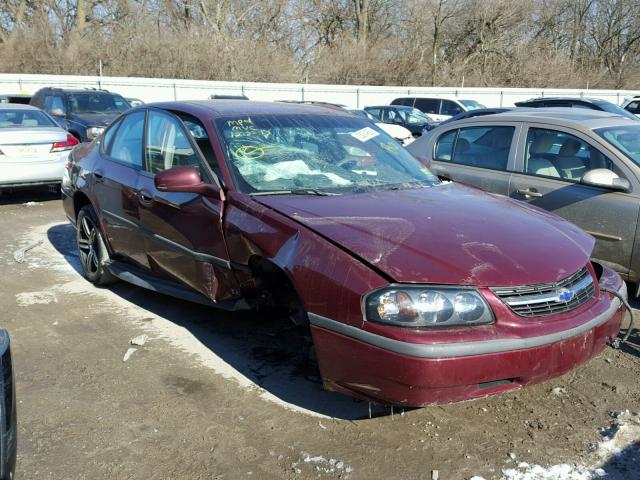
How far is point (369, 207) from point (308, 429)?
125 cm

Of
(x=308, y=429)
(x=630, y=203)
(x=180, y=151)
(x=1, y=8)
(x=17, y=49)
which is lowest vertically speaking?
(x=308, y=429)

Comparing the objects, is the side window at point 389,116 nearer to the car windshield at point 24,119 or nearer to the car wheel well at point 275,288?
the car windshield at point 24,119

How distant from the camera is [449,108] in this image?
23219mm

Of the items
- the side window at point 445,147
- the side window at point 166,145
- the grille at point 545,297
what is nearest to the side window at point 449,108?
the side window at point 445,147

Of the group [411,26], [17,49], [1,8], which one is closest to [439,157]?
[17,49]

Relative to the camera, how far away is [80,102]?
44.8ft

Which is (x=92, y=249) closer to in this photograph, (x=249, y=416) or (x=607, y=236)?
(x=249, y=416)

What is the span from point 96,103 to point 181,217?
11.1m

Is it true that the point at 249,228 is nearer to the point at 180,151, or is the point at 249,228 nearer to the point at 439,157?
the point at 180,151

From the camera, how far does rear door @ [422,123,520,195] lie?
5.68 metres

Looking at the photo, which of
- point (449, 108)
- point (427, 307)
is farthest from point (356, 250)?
point (449, 108)

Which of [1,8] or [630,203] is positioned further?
[1,8]

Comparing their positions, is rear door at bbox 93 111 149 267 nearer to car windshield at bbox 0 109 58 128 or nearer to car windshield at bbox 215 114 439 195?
car windshield at bbox 215 114 439 195

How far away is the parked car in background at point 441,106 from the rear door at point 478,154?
16.3 metres
